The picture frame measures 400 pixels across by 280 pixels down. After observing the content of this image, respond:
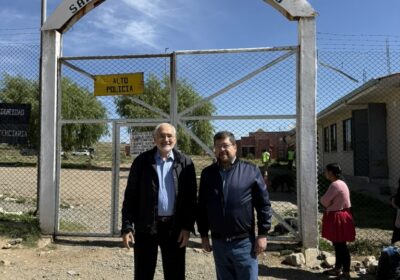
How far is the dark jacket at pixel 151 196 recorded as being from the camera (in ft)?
13.1

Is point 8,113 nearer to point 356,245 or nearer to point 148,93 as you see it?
point 356,245

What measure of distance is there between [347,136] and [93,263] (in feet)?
54.6

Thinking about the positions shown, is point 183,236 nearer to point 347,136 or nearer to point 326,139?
point 347,136

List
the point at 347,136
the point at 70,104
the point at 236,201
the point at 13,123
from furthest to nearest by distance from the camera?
the point at 70,104 → the point at 347,136 → the point at 13,123 → the point at 236,201

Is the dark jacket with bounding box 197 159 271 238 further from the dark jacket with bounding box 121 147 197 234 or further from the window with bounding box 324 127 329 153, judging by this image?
the window with bounding box 324 127 329 153

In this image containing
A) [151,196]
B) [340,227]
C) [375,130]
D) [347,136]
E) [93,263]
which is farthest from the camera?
[347,136]

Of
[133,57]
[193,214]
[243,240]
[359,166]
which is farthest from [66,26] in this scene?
[359,166]

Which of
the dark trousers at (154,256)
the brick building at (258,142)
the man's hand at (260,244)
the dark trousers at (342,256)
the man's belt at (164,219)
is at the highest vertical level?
the brick building at (258,142)

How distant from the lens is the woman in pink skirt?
19.1 feet

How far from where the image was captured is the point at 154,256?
13.7 ft

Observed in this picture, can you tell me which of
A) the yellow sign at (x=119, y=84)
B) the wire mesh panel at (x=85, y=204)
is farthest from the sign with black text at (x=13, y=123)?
the yellow sign at (x=119, y=84)

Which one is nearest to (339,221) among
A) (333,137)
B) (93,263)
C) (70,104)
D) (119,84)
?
(93,263)

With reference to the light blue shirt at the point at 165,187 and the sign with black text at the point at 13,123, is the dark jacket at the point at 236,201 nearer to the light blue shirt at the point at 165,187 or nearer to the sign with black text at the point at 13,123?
the light blue shirt at the point at 165,187

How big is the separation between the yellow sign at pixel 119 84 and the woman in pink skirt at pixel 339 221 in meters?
3.31
